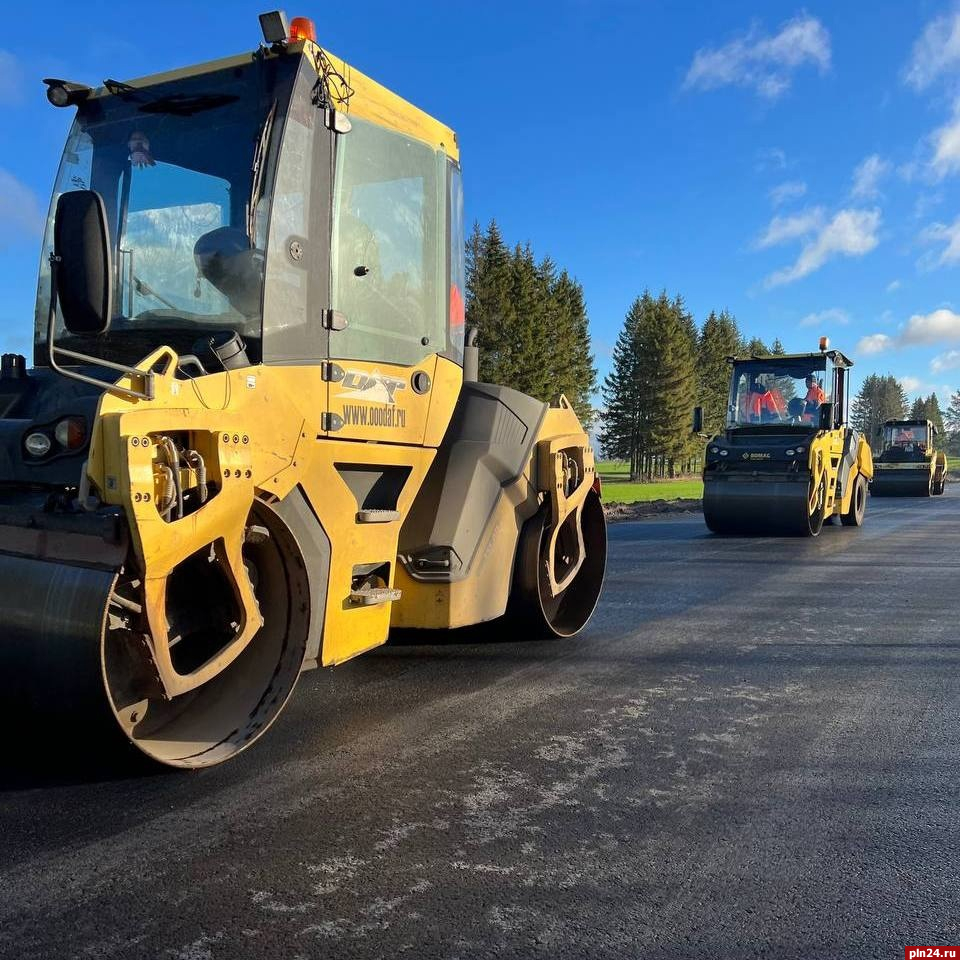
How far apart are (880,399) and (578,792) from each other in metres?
145

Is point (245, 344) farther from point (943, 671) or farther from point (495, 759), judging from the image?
point (943, 671)

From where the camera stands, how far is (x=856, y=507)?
16.2 m

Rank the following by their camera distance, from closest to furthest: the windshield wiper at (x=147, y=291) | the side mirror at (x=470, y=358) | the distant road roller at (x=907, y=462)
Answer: the windshield wiper at (x=147, y=291) → the side mirror at (x=470, y=358) → the distant road roller at (x=907, y=462)

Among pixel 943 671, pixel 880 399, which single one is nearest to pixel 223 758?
pixel 943 671

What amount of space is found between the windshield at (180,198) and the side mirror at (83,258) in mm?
695

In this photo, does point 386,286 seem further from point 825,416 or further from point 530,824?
point 825,416

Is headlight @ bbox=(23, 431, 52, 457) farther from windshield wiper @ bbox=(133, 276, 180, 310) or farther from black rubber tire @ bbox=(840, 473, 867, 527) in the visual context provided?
black rubber tire @ bbox=(840, 473, 867, 527)

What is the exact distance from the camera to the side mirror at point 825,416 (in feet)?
44.0

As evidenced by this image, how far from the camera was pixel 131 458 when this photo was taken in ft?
9.32

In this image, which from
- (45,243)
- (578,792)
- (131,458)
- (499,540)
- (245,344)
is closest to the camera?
(131,458)

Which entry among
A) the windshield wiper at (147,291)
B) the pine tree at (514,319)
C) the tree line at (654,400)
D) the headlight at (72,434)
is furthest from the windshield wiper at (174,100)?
the tree line at (654,400)

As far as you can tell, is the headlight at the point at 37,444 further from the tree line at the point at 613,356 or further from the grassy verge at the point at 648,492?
the tree line at the point at 613,356

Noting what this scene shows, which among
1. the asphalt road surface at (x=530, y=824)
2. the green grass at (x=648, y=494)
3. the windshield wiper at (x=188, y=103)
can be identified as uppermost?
the windshield wiper at (x=188, y=103)

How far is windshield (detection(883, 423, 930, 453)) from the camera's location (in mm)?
29516
